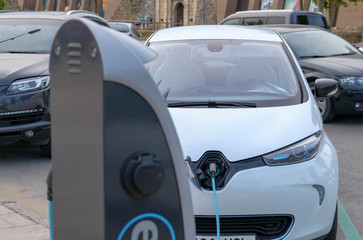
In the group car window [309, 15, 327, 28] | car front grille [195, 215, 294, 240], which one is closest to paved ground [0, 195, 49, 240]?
car front grille [195, 215, 294, 240]

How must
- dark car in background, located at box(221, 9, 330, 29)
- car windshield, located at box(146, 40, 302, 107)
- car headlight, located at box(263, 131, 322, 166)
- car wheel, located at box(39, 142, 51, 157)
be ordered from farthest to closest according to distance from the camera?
dark car in background, located at box(221, 9, 330, 29)
car wheel, located at box(39, 142, 51, 157)
car windshield, located at box(146, 40, 302, 107)
car headlight, located at box(263, 131, 322, 166)

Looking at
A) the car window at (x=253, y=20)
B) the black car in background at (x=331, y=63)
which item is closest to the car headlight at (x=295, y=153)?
the black car in background at (x=331, y=63)

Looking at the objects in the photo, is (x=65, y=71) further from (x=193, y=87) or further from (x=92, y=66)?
(x=193, y=87)

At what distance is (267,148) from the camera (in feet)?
14.5

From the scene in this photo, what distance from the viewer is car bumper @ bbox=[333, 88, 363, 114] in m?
10.4

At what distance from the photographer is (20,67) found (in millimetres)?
7516

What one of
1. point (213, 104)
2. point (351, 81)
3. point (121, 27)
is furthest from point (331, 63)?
point (121, 27)

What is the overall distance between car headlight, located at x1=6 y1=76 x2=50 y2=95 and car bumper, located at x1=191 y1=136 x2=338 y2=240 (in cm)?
365

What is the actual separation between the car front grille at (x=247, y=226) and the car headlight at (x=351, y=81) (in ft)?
21.3

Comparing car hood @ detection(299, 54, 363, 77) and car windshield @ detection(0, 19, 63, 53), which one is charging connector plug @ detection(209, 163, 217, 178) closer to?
car windshield @ detection(0, 19, 63, 53)

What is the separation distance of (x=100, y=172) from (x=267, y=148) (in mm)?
2813

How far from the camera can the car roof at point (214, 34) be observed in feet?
19.9

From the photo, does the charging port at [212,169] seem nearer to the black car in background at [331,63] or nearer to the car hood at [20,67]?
the car hood at [20,67]

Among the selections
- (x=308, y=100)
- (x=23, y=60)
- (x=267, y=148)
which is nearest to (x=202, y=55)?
(x=308, y=100)
